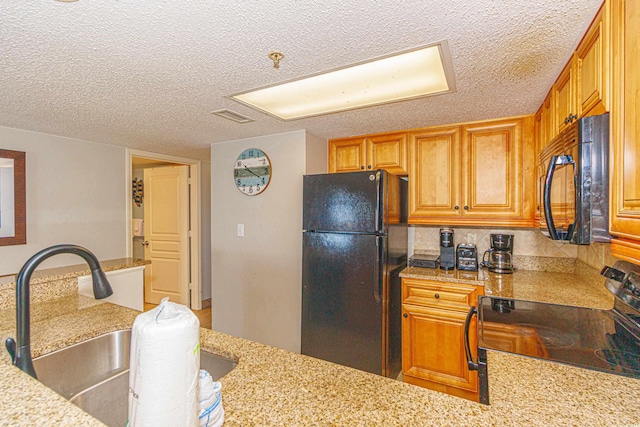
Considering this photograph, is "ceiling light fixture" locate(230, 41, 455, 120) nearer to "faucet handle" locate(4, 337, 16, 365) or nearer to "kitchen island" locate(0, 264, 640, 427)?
"kitchen island" locate(0, 264, 640, 427)

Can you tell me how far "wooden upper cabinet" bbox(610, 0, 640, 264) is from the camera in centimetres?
82

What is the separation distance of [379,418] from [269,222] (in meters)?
2.31

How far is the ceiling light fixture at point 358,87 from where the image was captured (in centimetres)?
170

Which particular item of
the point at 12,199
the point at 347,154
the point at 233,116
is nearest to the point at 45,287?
the point at 12,199

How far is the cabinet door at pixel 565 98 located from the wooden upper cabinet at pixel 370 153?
45.0 inches

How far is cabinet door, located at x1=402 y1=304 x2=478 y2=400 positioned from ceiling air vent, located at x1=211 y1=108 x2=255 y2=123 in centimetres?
181

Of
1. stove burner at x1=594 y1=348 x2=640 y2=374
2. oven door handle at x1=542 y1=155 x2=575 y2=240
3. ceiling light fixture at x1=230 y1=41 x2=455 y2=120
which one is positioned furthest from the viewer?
ceiling light fixture at x1=230 y1=41 x2=455 y2=120

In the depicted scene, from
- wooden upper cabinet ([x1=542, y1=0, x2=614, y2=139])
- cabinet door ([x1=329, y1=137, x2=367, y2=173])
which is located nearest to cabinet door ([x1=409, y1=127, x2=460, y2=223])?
cabinet door ([x1=329, y1=137, x2=367, y2=173])

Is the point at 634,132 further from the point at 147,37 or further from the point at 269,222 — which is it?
the point at 269,222

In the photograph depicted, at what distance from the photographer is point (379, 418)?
2.34 ft

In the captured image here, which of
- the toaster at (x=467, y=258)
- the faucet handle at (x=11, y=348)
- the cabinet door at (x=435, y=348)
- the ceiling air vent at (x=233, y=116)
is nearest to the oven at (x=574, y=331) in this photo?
the cabinet door at (x=435, y=348)

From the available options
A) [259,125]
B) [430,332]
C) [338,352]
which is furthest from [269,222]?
[430,332]

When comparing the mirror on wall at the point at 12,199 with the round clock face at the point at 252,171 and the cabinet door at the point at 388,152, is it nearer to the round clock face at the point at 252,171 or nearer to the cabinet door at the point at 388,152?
the round clock face at the point at 252,171

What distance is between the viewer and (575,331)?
1.28 metres
